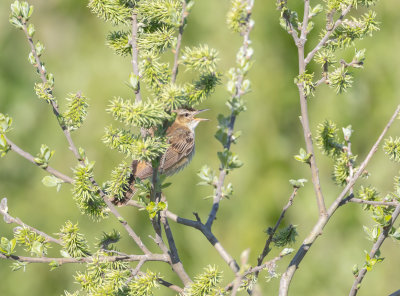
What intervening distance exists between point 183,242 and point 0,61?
3065 millimetres

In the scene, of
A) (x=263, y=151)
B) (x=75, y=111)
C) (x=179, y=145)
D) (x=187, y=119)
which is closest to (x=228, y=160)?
(x=75, y=111)

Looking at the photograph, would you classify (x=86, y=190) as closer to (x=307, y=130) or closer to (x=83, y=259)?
(x=83, y=259)

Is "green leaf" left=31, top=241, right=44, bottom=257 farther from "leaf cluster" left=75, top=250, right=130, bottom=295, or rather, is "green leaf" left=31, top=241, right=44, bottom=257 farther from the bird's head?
the bird's head

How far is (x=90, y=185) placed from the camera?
2.35 meters

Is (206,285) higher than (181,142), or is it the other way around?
(181,142)

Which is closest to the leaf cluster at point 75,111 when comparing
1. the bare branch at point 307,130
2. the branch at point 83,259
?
the branch at point 83,259

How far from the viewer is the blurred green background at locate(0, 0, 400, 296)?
21.4ft

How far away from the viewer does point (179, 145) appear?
18.3 ft

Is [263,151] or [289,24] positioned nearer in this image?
[289,24]

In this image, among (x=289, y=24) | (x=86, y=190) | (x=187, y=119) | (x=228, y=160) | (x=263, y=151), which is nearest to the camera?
(x=228, y=160)

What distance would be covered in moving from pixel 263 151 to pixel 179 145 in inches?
60.4

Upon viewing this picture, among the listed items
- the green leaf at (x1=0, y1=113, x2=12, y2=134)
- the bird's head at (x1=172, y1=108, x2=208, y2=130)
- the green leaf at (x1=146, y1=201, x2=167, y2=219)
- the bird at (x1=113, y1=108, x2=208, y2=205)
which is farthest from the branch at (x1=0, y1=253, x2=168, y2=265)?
the bird's head at (x1=172, y1=108, x2=208, y2=130)

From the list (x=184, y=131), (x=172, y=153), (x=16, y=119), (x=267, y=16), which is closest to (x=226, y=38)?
(x=267, y=16)

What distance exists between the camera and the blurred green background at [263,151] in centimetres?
653
